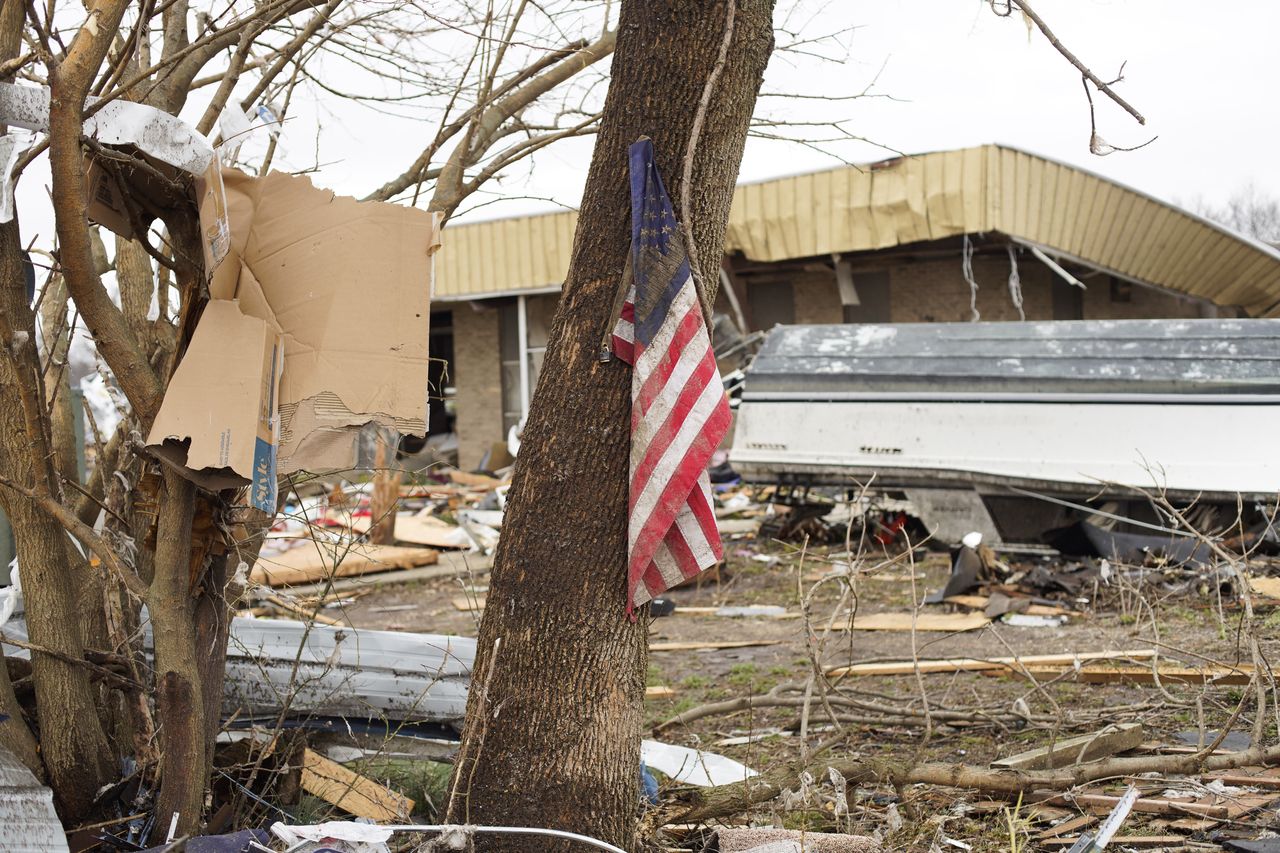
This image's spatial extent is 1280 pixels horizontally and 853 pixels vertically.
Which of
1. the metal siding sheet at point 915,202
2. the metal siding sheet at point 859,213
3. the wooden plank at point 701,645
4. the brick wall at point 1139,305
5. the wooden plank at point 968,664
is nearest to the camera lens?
the wooden plank at point 968,664

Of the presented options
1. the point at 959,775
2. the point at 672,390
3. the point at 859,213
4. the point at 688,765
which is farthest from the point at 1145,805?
the point at 859,213

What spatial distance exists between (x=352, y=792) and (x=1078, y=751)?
2.80m

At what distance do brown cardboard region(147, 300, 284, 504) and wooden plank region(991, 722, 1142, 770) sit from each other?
300cm

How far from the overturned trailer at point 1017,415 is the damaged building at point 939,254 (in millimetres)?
2714

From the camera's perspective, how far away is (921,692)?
15.1 ft

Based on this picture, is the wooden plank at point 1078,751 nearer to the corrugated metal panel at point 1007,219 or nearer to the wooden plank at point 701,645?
the wooden plank at point 701,645

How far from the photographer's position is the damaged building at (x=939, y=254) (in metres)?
14.8

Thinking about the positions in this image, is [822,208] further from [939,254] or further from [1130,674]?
[1130,674]

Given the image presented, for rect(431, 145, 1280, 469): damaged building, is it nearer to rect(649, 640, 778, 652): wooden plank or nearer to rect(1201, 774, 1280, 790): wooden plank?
rect(649, 640, 778, 652): wooden plank

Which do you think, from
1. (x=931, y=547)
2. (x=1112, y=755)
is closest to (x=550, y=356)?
(x=1112, y=755)

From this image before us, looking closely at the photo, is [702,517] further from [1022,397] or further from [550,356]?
[1022,397]

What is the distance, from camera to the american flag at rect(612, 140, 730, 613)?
128 inches

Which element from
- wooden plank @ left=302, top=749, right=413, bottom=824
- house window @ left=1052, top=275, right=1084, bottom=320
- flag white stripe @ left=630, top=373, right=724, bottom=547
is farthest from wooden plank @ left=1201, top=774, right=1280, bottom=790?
house window @ left=1052, top=275, right=1084, bottom=320

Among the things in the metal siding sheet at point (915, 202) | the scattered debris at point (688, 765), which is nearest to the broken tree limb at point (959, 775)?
the scattered debris at point (688, 765)
